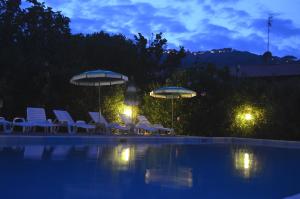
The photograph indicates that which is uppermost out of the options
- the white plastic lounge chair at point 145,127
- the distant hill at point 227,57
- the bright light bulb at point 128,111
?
the distant hill at point 227,57

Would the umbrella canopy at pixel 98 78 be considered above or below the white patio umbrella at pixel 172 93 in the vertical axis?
above

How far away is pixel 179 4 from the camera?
96.4 ft

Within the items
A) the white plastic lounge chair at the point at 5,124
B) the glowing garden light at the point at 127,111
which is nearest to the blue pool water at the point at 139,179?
the white plastic lounge chair at the point at 5,124

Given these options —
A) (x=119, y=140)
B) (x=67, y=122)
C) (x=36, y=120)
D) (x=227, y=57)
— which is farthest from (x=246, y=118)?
(x=227, y=57)

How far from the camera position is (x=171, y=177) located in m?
6.16

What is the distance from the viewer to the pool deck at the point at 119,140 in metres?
12.0

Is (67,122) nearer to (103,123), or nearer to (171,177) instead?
(103,123)

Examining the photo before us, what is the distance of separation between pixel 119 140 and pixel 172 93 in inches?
137

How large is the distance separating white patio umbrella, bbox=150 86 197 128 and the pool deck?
70.6 inches

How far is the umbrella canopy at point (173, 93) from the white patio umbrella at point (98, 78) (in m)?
1.49

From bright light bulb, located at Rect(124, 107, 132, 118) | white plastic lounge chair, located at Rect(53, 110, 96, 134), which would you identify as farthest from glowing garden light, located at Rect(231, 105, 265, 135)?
white plastic lounge chair, located at Rect(53, 110, 96, 134)

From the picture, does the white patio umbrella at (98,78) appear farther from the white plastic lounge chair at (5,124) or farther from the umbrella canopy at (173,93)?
the white plastic lounge chair at (5,124)

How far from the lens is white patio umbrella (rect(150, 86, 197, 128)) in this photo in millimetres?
16172

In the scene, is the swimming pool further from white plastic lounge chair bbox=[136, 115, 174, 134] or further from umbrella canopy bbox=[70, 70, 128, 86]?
white plastic lounge chair bbox=[136, 115, 174, 134]
